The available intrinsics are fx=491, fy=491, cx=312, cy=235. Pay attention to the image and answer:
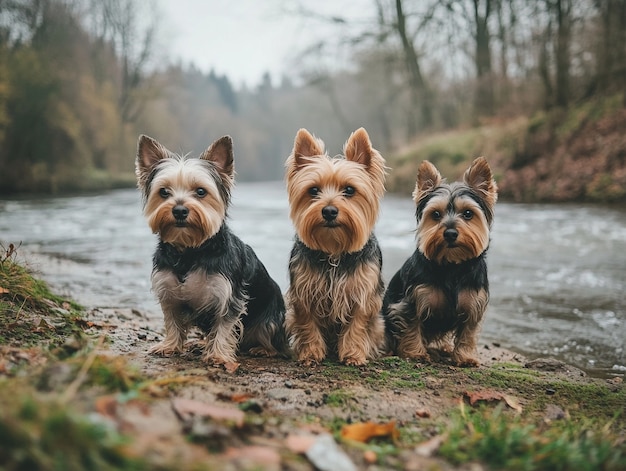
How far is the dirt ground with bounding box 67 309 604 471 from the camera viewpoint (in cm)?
192

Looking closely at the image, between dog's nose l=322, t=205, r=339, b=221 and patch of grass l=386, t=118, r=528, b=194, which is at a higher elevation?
patch of grass l=386, t=118, r=528, b=194

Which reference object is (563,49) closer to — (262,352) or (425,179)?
(425,179)

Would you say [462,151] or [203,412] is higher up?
[462,151]

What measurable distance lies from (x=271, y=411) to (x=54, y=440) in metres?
1.41

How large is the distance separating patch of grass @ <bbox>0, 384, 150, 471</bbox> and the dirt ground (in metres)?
0.09

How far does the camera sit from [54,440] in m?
1.53

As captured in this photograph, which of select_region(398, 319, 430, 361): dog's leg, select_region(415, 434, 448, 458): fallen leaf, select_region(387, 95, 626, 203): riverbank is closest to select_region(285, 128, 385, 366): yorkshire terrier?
select_region(398, 319, 430, 361): dog's leg

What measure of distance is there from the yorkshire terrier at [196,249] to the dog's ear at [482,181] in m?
2.35

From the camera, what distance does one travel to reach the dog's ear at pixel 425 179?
197 inches

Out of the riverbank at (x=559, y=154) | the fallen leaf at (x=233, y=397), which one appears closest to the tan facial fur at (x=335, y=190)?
the fallen leaf at (x=233, y=397)

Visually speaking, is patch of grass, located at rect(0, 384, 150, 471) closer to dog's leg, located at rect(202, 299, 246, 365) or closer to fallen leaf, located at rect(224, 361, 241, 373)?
fallen leaf, located at rect(224, 361, 241, 373)

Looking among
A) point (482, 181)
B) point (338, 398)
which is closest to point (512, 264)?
point (482, 181)

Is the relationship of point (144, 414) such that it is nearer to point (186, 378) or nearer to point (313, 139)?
point (186, 378)

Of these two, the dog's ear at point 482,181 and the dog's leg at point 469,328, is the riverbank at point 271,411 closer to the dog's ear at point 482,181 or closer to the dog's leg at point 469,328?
the dog's leg at point 469,328
